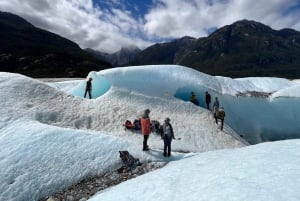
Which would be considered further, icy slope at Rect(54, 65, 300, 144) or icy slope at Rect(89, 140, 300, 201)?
icy slope at Rect(54, 65, 300, 144)

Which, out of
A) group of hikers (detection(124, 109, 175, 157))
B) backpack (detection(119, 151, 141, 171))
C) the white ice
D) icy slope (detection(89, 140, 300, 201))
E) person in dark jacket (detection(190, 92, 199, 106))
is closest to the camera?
icy slope (detection(89, 140, 300, 201))

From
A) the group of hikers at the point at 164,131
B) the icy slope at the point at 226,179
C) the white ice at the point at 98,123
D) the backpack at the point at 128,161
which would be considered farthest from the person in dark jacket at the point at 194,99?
the backpack at the point at 128,161

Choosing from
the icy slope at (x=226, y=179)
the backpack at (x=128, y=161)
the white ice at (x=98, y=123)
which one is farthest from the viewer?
the backpack at (x=128, y=161)

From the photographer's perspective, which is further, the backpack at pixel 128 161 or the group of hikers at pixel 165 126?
the group of hikers at pixel 165 126

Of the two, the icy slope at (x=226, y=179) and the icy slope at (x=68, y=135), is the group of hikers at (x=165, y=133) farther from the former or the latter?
the icy slope at (x=226, y=179)

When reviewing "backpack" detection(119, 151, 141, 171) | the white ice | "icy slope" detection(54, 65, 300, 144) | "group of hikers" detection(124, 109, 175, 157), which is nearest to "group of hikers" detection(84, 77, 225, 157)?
"group of hikers" detection(124, 109, 175, 157)

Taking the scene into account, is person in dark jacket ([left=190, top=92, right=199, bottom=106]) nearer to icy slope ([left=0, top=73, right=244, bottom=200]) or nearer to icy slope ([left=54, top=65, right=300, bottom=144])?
icy slope ([left=0, top=73, right=244, bottom=200])

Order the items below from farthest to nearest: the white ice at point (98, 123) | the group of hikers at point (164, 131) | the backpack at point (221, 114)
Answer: the backpack at point (221, 114) < the group of hikers at point (164, 131) < the white ice at point (98, 123)

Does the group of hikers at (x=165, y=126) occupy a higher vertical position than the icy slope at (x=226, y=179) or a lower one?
higher

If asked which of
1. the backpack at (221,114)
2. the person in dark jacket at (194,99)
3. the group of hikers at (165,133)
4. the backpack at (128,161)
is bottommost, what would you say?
the backpack at (128,161)

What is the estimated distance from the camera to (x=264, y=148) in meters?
15.1

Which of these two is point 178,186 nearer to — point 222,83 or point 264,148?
point 264,148

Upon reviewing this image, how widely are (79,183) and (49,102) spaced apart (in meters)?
10.8

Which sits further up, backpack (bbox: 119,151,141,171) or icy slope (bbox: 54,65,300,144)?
icy slope (bbox: 54,65,300,144)
